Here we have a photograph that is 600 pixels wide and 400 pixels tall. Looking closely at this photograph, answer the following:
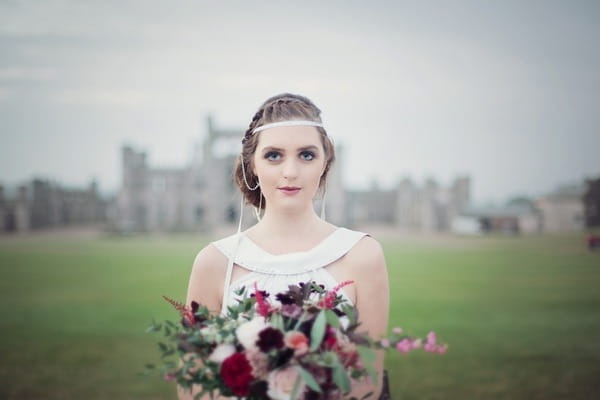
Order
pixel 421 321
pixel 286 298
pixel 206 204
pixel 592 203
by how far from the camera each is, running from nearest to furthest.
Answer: pixel 286 298 → pixel 421 321 → pixel 592 203 → pixel 206 204

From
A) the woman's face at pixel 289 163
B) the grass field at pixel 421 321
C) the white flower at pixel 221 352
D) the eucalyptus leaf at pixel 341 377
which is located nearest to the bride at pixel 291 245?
the woman's face at pixel 289 163

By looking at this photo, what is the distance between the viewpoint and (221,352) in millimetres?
1662

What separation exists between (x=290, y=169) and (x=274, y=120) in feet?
0.79

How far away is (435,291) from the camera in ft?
35.0

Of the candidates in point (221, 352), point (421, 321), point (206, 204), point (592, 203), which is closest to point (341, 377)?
point (221, 352)

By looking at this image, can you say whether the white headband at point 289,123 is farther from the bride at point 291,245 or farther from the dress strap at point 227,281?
the dress strap at point 227,281

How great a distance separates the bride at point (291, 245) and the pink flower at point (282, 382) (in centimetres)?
58

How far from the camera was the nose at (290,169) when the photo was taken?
223 cm

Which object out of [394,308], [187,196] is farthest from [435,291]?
[187,196]

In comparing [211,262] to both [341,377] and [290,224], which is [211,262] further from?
[341,377]

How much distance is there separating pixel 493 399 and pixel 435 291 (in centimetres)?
528

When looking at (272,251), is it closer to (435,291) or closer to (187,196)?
(435,291)

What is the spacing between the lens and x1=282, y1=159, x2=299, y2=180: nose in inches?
88.0

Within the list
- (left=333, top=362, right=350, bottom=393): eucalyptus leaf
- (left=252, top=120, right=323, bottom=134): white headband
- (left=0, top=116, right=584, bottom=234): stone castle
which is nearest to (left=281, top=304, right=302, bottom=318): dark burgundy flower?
(left=333, top=362, right=350, bottom=393): eucalyptus leaf
